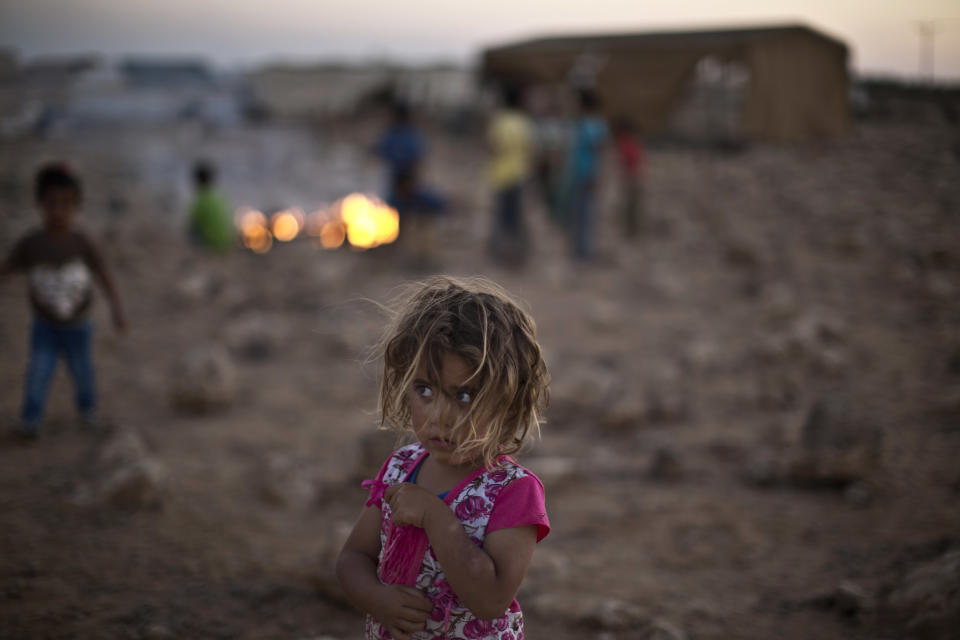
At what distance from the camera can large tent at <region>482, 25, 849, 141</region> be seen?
331 inches

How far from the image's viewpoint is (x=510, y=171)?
774 centimetres

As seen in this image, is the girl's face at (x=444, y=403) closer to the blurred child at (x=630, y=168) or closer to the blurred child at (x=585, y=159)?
the blurred child at (x=585, y=159)

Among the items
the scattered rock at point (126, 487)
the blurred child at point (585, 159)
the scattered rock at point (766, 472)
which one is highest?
the blurred child at point (585, 159)

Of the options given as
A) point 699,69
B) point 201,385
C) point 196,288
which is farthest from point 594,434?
point 699,69

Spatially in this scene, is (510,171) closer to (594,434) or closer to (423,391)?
(594,434)

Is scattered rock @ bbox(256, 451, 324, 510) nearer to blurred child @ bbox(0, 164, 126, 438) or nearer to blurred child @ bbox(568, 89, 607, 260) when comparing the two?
Result: blurred child @ bbox(0, 164, 126, 438)

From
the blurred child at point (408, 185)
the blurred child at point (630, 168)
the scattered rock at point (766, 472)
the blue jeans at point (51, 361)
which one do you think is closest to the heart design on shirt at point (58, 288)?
the blue jeans at point (51, 361)

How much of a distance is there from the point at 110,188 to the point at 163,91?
4.02m

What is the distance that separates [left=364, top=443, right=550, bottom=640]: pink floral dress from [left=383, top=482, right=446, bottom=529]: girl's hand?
0.26 ft

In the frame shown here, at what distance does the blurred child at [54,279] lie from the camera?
339 cm

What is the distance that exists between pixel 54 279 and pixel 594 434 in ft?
10.5

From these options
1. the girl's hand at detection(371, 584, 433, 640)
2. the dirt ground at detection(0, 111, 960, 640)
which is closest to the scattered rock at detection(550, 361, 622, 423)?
the dirt ground at detection(0, 111, 960, 640)

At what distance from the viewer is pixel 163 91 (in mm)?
13227

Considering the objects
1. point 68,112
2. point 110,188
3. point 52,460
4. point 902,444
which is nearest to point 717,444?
point 902,444
